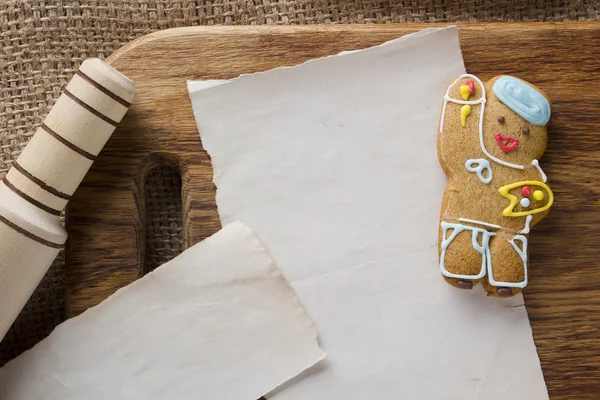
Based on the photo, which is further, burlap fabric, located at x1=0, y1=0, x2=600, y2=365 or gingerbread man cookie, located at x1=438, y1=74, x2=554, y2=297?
burlap fabric, located at x1=0, y1=0, x2=600, y2=365

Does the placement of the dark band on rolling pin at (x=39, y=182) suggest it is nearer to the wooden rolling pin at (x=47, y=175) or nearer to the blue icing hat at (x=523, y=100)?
the wooden rolling pin at (x=47, y=175)

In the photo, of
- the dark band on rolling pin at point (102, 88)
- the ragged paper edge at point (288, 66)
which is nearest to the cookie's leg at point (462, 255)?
the ragged paper edge at point (288, 66)

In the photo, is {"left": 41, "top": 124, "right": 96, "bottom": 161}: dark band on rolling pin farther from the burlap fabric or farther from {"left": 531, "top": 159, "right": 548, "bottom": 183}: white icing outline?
{"left": 531, "top": 159, "right": 548, "bottom": 183}: white icing outline

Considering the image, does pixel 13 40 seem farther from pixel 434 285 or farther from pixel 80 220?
pixel 434 285

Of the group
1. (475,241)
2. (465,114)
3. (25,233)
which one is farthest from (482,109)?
(25,233)

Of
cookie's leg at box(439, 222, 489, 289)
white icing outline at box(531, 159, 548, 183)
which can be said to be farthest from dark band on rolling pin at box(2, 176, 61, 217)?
white icing outline at box(531, 159, 548, 183)

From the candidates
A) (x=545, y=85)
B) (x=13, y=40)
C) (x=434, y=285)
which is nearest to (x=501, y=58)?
(x=545, y=85)
